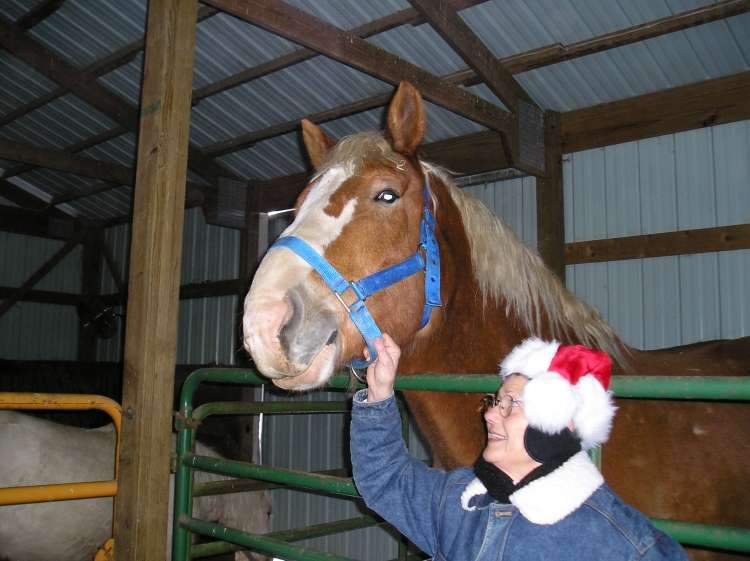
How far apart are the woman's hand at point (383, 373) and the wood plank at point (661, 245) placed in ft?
12.2

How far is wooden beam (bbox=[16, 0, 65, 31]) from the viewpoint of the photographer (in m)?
5.66

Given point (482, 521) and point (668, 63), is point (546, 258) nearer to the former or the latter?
point (668, 63)

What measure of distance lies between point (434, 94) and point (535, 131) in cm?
126

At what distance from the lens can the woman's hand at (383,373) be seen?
1.44 m

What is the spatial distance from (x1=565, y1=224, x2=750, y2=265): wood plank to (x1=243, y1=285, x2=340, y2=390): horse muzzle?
3.69 m

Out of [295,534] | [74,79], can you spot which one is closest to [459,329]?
[295,534]

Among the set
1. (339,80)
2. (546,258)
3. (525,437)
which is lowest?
(525,437)

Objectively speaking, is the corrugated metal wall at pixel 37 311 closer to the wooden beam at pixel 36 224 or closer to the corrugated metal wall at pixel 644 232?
the wooden beam at pixel 36 224

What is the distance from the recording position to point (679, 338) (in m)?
4.45

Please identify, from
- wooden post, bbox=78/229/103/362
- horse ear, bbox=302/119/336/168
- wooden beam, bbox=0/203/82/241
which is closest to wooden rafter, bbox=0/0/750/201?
horse ear, bbox=302/119/336/168

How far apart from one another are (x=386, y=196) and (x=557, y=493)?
1.08m

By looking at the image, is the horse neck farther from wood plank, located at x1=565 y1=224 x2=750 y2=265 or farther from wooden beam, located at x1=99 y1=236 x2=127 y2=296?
wooden beam, located at x1=99 y1=236 x2=127 y2=296

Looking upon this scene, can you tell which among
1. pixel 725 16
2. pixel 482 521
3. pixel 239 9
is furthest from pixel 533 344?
pixel 725 16

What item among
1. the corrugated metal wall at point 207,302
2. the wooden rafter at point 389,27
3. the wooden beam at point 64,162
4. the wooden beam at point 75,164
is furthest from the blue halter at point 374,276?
the wooden beam at point 64,162
